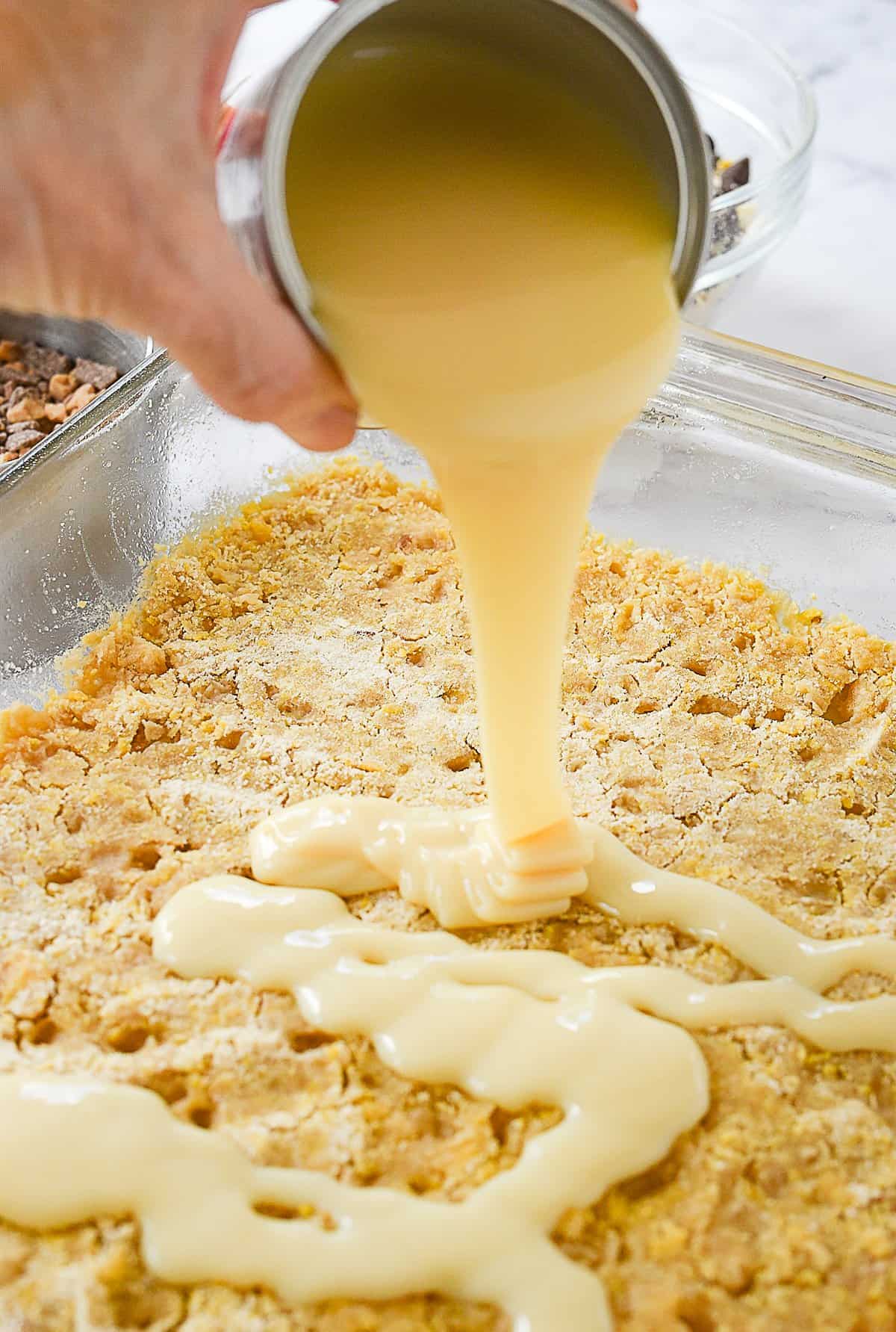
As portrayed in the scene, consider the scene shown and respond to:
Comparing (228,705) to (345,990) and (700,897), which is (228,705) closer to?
(345,990)

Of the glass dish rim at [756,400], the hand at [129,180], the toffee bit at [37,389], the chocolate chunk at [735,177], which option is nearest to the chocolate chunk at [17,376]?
the toffee bit at [37,389]

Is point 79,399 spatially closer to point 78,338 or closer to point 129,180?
point 78,338

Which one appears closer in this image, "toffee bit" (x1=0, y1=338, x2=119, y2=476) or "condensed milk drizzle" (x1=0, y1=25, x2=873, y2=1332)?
"condensed milk drizzle" (x1=0, y1=25, x2=873, y2=1332)

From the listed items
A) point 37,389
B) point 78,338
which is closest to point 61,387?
point 37,389

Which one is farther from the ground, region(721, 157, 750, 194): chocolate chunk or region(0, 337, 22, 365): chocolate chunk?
region(0, 337, 22, 365): chocolate chunk

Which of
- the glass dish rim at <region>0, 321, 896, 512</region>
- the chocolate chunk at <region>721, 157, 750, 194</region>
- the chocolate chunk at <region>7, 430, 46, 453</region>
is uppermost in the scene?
the chocolate chunk at <region>7, 430, 46, 453</region>

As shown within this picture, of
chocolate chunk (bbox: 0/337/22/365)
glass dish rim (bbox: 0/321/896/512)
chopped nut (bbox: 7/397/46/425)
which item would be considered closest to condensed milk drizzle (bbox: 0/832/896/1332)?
glass dish rim (bbox: 0/321/896/512)

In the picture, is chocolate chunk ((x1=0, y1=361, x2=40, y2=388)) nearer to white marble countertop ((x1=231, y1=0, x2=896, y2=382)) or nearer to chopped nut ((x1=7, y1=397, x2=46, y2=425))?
chopped nut ((x1=7, y1=397, x2=46, y2=425))

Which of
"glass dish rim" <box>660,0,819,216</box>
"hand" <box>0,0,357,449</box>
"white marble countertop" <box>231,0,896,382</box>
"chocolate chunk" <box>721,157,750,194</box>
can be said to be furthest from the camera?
"white marble countertop" <box>231,0,896,382</box>
